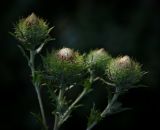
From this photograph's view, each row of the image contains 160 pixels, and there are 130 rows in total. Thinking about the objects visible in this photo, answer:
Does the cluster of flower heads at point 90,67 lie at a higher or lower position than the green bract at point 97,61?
lower

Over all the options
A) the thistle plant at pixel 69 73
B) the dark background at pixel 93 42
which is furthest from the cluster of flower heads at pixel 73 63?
the dark background at pixel 93 42

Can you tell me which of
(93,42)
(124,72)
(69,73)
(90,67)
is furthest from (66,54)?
(93,42)

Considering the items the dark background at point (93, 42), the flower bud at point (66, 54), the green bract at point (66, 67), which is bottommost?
the green bract at point (66, 67)

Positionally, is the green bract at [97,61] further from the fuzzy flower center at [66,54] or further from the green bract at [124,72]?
the fuzzy flower center at [66,54]

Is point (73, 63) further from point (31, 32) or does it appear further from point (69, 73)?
point (31, 32)

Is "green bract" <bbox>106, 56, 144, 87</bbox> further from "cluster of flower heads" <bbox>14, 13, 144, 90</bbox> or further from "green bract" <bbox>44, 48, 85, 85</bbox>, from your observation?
"green bract" <bbox>44, 48, 85, 85</bbox>

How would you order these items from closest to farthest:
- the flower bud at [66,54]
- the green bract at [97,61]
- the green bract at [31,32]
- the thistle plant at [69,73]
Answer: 1. the thistle plant at [69,73]
2. the flower bud at [66,54]
3. the green bract at [31,32]
4. the green bract at [97,61]

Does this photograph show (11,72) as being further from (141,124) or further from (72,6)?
(141,124)
